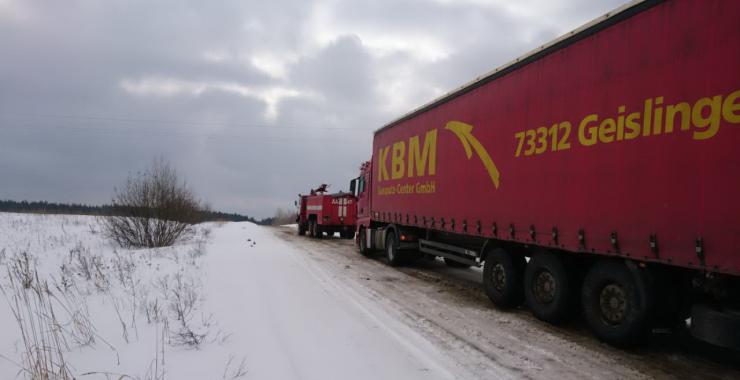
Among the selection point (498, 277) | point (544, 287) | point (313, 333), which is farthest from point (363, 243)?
point (313, 333)

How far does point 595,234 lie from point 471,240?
143 inches

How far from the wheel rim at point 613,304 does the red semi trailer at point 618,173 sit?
14 mm

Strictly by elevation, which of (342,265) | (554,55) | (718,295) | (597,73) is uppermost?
(554,55)

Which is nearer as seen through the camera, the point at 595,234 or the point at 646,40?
the point at 646,40

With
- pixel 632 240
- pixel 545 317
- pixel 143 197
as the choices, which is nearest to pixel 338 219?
pixel 143 197

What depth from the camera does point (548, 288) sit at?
20.1 ft

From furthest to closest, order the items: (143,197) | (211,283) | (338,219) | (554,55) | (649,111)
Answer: (338,219)
(143,197)
(211,283)
(554,55)
(649,111)

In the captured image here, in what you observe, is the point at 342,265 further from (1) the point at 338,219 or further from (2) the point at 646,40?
(1) the point at 338,219

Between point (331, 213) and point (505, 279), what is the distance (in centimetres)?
1651

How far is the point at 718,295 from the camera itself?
4.11m

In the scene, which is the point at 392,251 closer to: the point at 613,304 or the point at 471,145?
the point at 471,145

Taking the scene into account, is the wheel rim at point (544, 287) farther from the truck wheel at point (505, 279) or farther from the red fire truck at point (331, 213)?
the red fire truck at point (331, 213)

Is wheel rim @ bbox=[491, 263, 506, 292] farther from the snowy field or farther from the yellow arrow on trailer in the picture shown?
the snowy field

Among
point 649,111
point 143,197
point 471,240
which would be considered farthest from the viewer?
point 143,197
